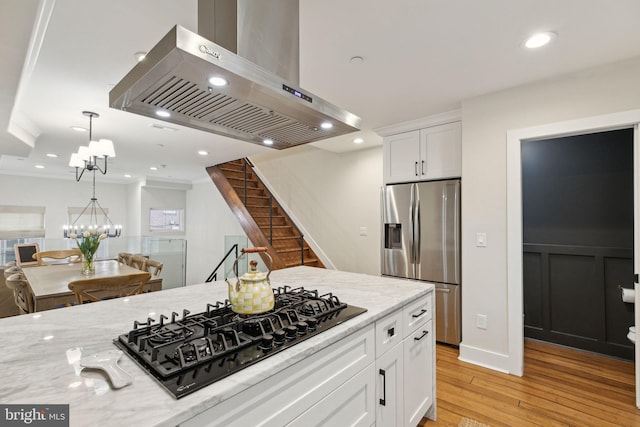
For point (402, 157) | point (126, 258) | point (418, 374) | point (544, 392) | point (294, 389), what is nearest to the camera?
point (294, 389)

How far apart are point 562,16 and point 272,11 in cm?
159

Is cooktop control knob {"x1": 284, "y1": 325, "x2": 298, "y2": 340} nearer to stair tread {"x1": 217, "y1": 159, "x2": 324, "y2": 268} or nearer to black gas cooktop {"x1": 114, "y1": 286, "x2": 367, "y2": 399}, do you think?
black gas cooktop {"x1": 114, "y1": 286, "x2": 367, "y2": 399}

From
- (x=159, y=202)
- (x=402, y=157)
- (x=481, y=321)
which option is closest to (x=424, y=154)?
(x=402, y=157)

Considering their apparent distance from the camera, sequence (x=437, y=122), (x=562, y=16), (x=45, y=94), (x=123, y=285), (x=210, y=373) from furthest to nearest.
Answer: (x=437, y=122) < (x=123, y=285) < (x=45, y=94) < (x=562, y=16) < (x=210, y=373)

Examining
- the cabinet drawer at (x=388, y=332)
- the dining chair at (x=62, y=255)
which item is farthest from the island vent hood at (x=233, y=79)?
the dining chair at (x=62, y=255)

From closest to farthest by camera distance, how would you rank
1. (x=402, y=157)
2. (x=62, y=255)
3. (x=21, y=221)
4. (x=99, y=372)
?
(x=99, y=372) < (x=402, y=157) < (x=62, y=255) < (x=21, y=221)

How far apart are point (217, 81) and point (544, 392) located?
295cm

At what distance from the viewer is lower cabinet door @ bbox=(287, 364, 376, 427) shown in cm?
107

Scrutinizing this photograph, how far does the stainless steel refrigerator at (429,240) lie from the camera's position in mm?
3047

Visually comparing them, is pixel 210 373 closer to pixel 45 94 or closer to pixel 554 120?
pixel 554 120

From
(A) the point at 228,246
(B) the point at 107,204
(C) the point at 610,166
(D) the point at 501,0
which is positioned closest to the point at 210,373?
(D) the point at 501,0

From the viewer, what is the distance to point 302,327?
1.16 m

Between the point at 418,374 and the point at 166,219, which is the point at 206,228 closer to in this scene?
the point at 166,219

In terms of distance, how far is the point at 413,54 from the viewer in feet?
6.81
